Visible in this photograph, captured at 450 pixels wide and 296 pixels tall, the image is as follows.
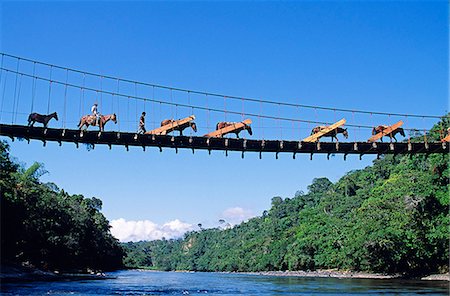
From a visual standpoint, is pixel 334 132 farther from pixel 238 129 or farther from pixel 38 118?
pixel 38 118

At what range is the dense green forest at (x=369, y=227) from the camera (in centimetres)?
3629

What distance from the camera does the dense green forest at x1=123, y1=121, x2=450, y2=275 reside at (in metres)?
36.3

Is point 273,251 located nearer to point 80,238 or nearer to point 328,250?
point 328,250

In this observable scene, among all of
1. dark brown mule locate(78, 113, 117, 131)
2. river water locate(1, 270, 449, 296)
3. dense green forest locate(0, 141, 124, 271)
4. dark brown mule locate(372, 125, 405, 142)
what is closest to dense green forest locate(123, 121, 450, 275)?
dark brown mule locate(372, 125, 405, 142)

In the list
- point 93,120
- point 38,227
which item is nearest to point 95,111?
point 93,120

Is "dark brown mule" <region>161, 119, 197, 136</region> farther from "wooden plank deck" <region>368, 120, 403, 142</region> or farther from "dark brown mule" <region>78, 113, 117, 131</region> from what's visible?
"wooden plank deck" <region>368, 120, 403, 142</region>

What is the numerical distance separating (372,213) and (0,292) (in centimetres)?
2940

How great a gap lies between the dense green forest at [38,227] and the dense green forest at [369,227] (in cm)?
2495

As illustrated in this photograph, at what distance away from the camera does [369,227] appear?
133ft

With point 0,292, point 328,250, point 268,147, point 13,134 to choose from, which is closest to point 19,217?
point 0,292

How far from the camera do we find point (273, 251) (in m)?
74.1

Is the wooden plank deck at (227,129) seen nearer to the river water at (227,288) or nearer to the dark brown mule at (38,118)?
the dark brown mule at (38,118)

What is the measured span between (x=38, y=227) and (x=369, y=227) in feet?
88.3

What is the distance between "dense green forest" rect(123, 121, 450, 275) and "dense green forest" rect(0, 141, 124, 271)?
25.0m
